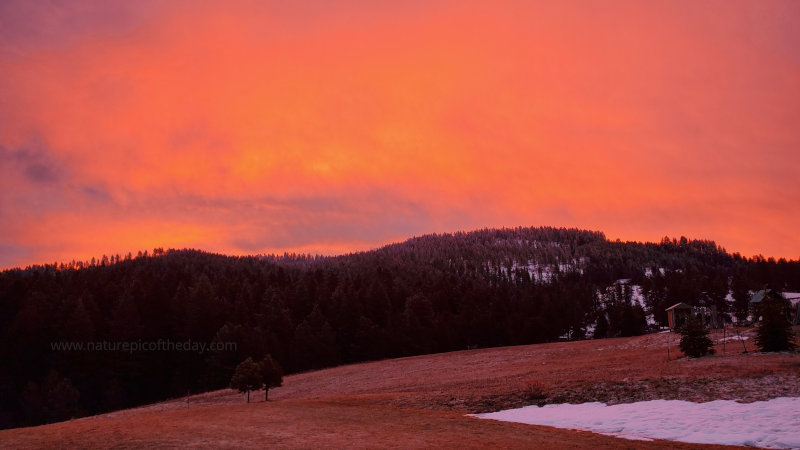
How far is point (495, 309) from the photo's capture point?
333ft

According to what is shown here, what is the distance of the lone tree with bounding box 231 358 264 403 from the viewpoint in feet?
133

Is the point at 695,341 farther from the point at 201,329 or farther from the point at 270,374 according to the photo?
the point at 201,329

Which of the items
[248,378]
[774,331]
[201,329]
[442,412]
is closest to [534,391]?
[442,412]

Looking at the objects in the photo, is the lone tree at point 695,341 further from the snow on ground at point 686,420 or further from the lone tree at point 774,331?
the snow on ground at point 686,420

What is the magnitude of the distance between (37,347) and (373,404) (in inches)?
2723

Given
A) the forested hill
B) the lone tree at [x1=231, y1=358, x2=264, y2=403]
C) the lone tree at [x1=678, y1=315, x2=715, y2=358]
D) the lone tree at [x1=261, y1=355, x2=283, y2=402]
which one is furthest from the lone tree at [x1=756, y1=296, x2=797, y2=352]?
the forested hill

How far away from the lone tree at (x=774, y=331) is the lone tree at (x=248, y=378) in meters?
39.3

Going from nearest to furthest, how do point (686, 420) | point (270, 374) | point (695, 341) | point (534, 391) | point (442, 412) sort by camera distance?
point (686, 420), point (442, 412), point (534, 391), point (695, 341), point (270, 374)

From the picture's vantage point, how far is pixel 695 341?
3850 centimetres

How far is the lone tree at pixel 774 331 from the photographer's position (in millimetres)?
35625

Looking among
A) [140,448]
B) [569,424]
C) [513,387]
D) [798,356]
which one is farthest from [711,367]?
[140,448]

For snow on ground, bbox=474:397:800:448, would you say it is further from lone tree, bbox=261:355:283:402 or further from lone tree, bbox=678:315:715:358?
lone tree, bbox=261:355:283:402

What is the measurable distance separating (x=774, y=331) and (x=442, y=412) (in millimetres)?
26755

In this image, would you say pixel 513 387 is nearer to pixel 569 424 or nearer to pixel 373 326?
pixel 569 424
